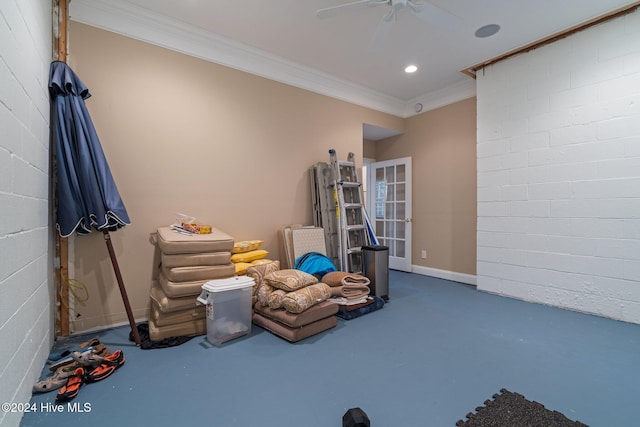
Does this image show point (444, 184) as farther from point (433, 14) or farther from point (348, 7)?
point (348, 7)

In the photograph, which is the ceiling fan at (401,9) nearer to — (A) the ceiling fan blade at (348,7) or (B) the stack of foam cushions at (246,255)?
(A) the ceiling fan blade at (348,7)

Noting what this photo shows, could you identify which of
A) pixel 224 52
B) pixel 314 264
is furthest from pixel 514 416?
pixel 224 52

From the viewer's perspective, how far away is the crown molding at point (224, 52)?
268cm

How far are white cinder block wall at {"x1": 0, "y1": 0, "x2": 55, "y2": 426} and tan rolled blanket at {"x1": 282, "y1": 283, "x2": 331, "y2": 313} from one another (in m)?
1.66

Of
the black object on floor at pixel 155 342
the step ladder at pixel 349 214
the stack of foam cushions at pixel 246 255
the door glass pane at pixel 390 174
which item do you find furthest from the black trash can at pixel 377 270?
the door glass pane at pixel 390 174

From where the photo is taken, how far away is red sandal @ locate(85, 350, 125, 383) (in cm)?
187

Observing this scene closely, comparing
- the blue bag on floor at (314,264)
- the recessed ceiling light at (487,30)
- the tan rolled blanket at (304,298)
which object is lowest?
the tan rolled blanket at (304,298)

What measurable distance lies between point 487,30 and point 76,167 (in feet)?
14.4

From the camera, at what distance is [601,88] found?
309 centimetres

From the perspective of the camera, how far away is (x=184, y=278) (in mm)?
2477

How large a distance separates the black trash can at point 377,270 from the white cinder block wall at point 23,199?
308cm

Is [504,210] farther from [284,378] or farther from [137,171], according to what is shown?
[137,171]

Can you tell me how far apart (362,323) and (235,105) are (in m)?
2.94

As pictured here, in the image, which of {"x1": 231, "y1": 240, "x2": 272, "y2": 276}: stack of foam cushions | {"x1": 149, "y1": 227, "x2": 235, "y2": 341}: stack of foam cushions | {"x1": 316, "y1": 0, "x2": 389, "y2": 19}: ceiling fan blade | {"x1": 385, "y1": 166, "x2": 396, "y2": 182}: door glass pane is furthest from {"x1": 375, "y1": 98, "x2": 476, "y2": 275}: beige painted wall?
{"x1": 149, "y1": 227, "x2": 235, "y2": 341}: stack of foam cushions
